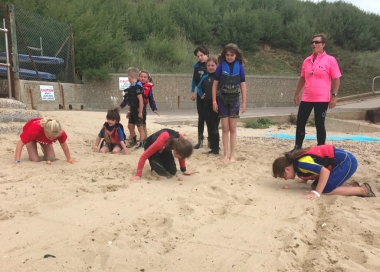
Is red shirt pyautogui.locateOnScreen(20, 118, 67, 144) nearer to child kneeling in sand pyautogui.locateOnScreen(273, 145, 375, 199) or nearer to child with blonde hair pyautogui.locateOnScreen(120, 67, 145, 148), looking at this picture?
child with blonde hair pyautogui.locateOnScreen(120, 67, 145, 148)

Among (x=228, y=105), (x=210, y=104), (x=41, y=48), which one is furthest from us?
(x=41, y=48)

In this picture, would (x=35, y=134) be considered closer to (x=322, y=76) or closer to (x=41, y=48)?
(x=322, y=76)

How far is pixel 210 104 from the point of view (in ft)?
20.0

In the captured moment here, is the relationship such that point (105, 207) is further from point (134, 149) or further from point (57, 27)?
point (57, 27)

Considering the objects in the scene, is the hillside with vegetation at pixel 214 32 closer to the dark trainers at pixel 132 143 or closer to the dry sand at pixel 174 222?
the dark trainers at pixel 132 143

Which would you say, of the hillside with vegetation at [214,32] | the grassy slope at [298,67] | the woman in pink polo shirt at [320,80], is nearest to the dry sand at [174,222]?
the woman in pink polo shirt at [320,80]

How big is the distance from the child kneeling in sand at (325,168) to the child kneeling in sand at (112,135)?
2796 mm

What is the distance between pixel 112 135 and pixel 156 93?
10.7 meters

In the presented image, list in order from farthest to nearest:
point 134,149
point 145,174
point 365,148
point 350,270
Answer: point 365,148
point 134,149
point 145,174
point 350,270

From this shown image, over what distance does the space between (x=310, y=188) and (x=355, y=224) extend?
3.85 feet

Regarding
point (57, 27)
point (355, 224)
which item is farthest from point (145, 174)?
point (57, 27)

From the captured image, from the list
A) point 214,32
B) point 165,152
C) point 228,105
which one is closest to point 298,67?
point 214,32

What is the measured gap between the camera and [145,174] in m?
4.57

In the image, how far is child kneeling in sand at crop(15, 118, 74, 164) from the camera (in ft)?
15.2
